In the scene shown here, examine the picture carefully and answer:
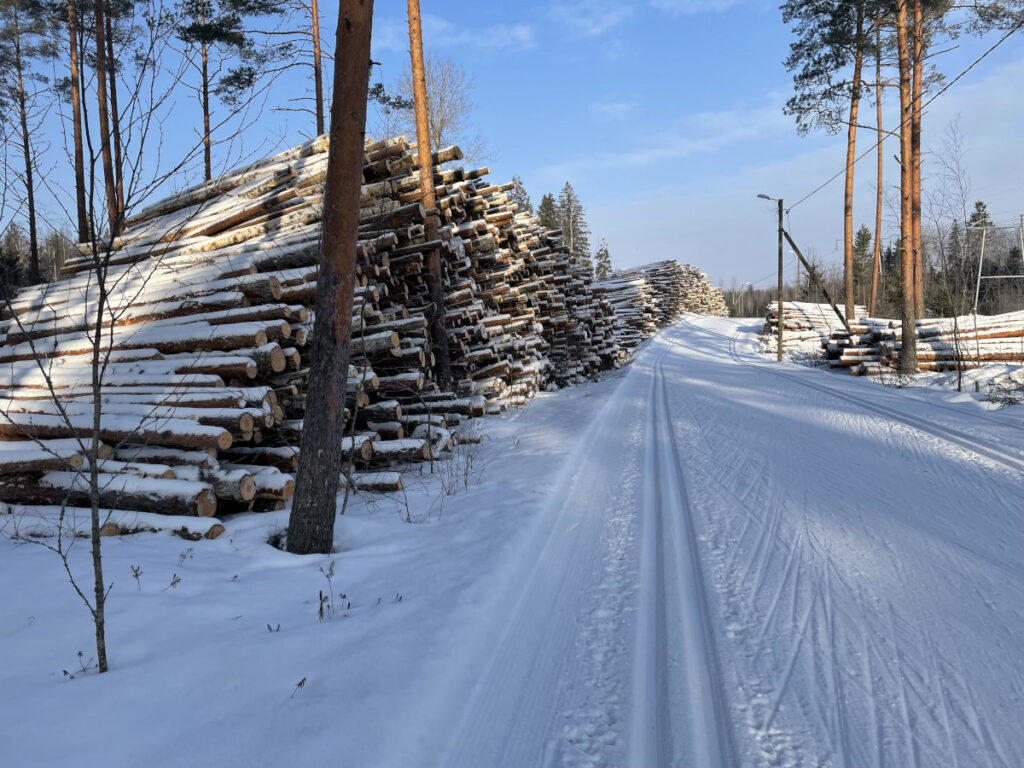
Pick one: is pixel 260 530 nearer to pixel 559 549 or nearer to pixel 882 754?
pixel 559 549

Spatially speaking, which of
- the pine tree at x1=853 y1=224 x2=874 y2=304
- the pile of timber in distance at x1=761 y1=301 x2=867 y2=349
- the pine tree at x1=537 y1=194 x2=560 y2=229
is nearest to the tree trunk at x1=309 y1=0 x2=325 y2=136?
the pile of timber in distance at x1=761 y1=301 x2=867 y2=349

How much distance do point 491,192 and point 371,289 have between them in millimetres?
6735

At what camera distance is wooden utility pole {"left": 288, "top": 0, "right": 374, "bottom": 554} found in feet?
13.6

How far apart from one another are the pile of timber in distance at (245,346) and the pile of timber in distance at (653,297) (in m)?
12.3

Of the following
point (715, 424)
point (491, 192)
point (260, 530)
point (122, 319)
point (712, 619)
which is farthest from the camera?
point (491, 192)

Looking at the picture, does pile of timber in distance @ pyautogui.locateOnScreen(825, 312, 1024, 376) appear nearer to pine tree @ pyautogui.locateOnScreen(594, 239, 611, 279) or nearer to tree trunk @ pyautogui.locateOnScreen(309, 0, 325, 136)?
tree trunk @ pyautogui.locateOnScreen(309, 0, 325, 136)

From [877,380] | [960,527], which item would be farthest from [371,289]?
[877,380]

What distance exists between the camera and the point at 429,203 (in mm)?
9898

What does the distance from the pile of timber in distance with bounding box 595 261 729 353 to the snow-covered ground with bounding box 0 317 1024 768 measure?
18.0 metres

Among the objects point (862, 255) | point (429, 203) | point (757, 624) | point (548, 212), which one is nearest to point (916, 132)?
point (429, 203)

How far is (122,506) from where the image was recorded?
15.7ft

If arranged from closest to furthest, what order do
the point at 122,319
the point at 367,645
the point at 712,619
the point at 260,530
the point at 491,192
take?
the point at 367,645
the point at 712,619
the point at 260,530
the point at 122,319
the point at 491,192

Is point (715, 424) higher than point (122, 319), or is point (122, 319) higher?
→ point (122, 319)

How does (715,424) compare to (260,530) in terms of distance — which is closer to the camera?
(260,530)
